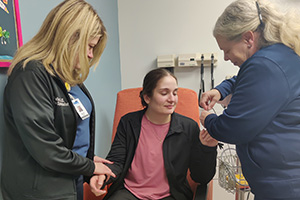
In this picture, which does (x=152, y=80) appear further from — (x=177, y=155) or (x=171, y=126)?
(x=177, y=155)

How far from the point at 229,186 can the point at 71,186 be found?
1.06 metres

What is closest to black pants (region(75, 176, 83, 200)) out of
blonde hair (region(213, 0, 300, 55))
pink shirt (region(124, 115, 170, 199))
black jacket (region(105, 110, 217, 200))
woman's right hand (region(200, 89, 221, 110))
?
black jacket (region(105, 110, 217, 200))

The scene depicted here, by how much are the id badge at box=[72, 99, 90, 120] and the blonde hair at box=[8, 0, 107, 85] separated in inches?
4.3

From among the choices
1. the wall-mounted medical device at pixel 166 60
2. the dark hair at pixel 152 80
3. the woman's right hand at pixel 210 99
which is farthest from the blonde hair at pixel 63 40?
the wall-mounted medical device at pixel 166 60

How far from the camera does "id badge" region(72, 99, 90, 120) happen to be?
3.43 feet

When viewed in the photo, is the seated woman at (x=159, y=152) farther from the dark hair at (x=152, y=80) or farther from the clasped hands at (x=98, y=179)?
the clasped hands at (x=98, y=179)

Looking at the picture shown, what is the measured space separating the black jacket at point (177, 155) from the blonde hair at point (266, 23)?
2.21 ft

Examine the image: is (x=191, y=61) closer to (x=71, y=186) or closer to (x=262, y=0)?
(x=262, y=0)

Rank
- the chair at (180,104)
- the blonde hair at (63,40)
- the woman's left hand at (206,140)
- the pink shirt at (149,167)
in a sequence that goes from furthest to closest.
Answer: the chair at (180,104) < the pink shirt at (149,167) < the woman's left hand at (206,140) < the blonde hair at (63,40)

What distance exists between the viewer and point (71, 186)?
0.96m

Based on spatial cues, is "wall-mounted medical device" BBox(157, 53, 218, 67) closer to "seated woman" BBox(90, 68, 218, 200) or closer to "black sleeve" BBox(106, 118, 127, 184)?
"seated woman" BBox(90, 68, 218, 200)

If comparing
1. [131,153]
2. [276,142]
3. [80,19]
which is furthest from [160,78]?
[276,142]

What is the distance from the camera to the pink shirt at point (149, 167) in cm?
139

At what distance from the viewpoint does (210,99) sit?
4.40ft
